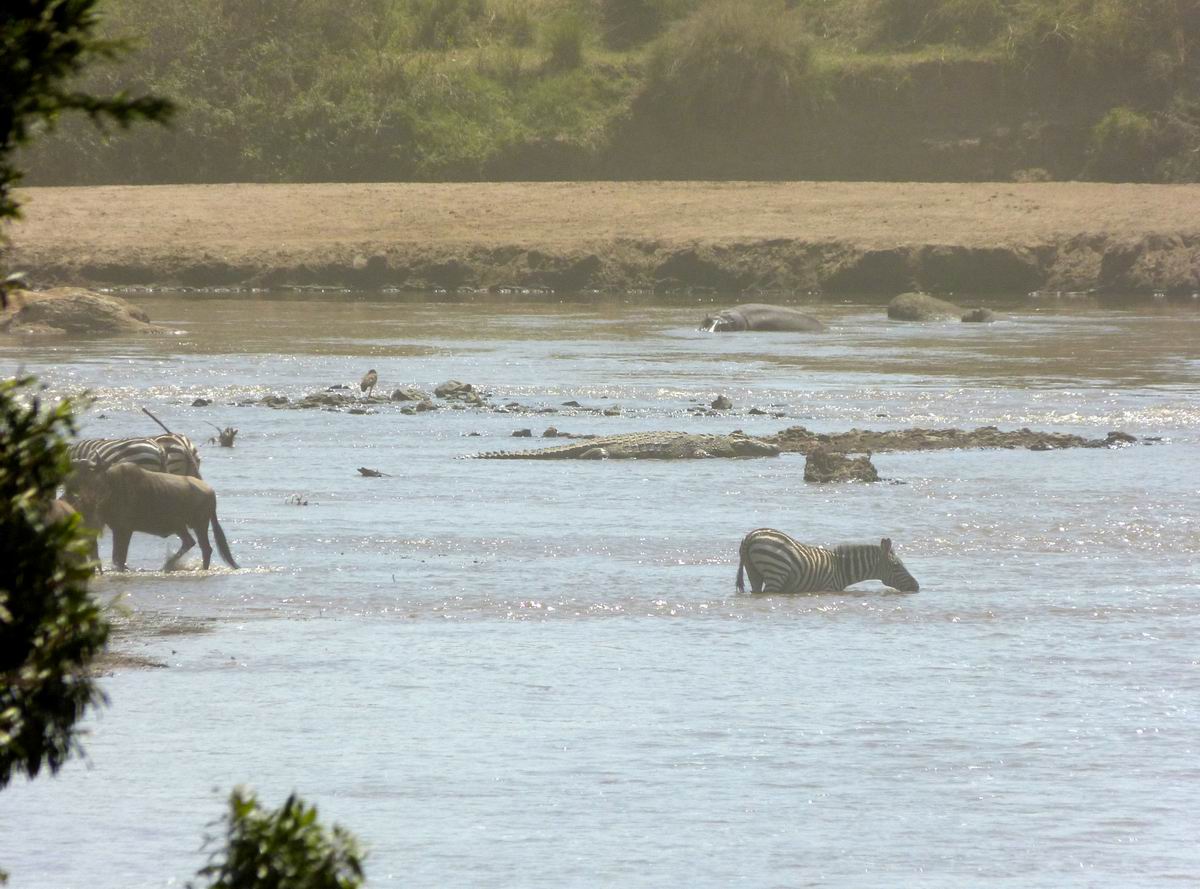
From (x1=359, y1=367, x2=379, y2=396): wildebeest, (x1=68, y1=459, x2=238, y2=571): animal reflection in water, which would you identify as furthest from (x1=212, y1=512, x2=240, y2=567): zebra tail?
(x1=359, y1=367, x2=379, y2=396): wildebeest

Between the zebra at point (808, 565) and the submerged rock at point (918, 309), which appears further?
the submerged rock at point (918, 309)

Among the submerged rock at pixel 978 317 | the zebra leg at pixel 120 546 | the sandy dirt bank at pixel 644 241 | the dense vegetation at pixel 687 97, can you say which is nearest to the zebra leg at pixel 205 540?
the zebra leg at pixel 120 546

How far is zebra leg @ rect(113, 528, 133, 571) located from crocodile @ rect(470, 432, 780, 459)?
5.02 metres

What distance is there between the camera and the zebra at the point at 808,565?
1036 centimetres

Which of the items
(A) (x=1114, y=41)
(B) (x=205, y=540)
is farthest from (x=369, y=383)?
(A) (x=1114, y=41)

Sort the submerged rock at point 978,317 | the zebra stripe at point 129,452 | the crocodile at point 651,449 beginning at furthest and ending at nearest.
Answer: the submerged rock at point 978,317
the crocodile at point 651,449
the zebra stripe at point 129,452

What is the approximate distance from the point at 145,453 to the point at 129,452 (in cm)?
9

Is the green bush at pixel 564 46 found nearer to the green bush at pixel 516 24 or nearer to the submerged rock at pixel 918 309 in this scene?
the green bush at pixel 516 24

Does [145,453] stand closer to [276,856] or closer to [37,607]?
[37,607]

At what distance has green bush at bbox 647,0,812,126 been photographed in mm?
44469

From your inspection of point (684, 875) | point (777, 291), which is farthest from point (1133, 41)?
point (684, 875)

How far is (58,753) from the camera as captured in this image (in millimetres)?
3033

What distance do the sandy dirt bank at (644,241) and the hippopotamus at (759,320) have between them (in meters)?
5.90

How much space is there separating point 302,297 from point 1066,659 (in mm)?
25555
